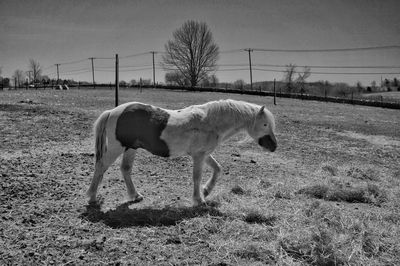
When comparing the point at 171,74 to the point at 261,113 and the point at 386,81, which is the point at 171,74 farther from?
the point at 261,113

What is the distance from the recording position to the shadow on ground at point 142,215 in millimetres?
4773

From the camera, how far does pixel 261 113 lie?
6.05m

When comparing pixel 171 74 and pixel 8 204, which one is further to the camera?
pixel 171 74

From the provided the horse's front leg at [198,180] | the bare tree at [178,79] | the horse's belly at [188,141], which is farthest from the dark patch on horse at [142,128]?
the bare tree at [178,79]

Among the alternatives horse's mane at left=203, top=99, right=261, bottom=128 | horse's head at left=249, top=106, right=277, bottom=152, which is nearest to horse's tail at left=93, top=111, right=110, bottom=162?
horse's mane at left=203, top=99, right=261, bottom=128

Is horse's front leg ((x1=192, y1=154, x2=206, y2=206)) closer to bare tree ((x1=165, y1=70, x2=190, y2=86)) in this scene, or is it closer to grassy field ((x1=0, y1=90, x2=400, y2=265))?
grassy field ((x1=0, y1=90, x2=400, y2=265))

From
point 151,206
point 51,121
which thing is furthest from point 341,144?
point 51,121

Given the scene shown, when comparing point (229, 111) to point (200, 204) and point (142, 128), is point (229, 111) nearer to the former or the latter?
point (142, 128)

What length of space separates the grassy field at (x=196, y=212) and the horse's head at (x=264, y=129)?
0.98m

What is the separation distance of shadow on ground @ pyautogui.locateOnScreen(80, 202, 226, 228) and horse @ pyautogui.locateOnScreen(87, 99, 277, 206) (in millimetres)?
271

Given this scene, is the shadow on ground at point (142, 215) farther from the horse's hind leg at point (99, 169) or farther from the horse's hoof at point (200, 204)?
the horse's hind leg at point (99, 169)

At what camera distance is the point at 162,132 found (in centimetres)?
543

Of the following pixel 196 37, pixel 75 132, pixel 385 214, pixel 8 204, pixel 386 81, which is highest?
pixel 196 37

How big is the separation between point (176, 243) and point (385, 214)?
3666 millimetres
